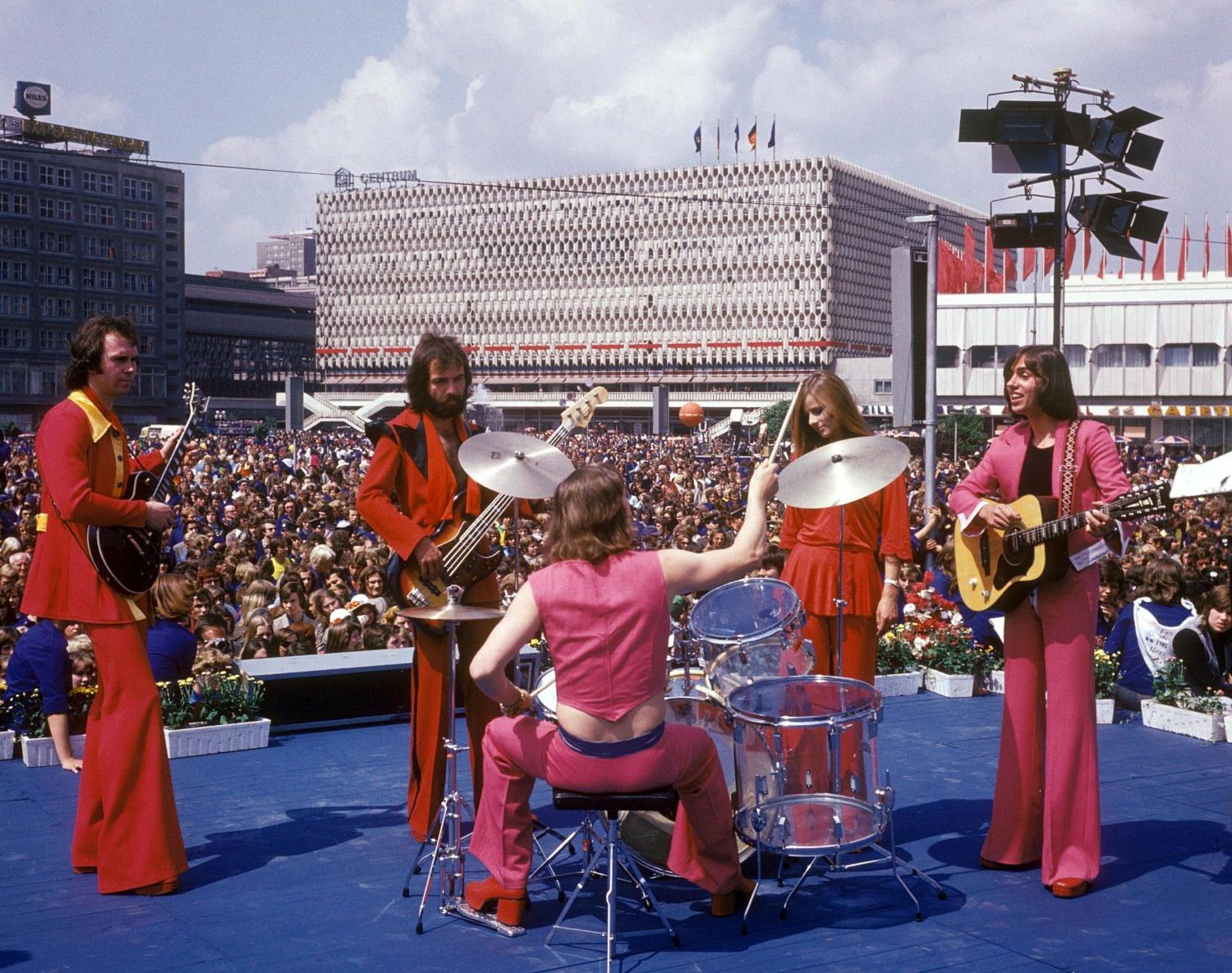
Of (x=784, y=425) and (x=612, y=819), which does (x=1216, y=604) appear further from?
(x=612, y=819)

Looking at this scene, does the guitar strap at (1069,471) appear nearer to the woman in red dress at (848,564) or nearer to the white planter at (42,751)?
the woman in red dress at (848,564)

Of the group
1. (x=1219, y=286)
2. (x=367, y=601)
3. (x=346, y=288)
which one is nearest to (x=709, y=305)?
(x=346, y=288)

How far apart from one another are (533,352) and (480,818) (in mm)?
124458

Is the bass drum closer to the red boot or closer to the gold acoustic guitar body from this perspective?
the red boot

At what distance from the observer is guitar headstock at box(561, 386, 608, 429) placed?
581cm

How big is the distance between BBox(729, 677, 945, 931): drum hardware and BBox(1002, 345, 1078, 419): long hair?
4.34ft

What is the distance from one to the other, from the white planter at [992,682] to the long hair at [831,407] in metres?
4.15

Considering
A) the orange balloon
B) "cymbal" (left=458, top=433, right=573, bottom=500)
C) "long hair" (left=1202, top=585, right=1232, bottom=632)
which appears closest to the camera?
"cymbal" (left=458, top=433, right=573, bottom=500)

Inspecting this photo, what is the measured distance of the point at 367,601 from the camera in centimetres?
1125

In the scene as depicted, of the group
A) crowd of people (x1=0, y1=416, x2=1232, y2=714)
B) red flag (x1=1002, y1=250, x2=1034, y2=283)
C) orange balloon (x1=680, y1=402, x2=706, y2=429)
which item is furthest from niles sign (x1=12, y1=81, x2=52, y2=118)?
orange balloon (x1=680, y1=402, x2=706, y2=429)

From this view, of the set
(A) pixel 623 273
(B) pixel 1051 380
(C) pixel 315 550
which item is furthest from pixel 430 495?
Result: (A) pixel 623 273

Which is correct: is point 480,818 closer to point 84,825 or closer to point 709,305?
point 84,825

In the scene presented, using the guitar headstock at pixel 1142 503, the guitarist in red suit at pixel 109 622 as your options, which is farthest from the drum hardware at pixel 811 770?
the guitarist in red suit at pixel 109 622

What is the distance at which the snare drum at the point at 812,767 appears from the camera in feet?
15.9
